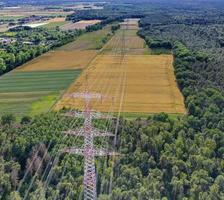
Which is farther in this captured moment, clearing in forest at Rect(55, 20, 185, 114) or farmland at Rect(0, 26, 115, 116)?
farmland at Rect(0, 26, 115, 116)

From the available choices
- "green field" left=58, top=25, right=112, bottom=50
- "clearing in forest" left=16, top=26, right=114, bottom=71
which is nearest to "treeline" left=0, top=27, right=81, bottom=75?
"clearing in forest" left=16, top=26, right=114, bottom=71

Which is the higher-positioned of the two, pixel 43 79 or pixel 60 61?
pixel 43 79

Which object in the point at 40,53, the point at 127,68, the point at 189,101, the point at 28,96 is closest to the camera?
the point at 189,101

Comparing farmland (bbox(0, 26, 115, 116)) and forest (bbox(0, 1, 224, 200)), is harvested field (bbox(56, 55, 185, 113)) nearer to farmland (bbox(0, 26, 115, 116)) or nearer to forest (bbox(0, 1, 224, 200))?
farmland (bbox(0, 26, 115, 116))

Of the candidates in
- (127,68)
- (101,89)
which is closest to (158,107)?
(101,89)

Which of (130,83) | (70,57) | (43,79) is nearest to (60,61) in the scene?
(70,57)

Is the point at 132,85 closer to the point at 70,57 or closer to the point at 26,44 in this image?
the point at 70,57

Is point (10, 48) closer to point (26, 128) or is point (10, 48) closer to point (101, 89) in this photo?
point (101, 89)
